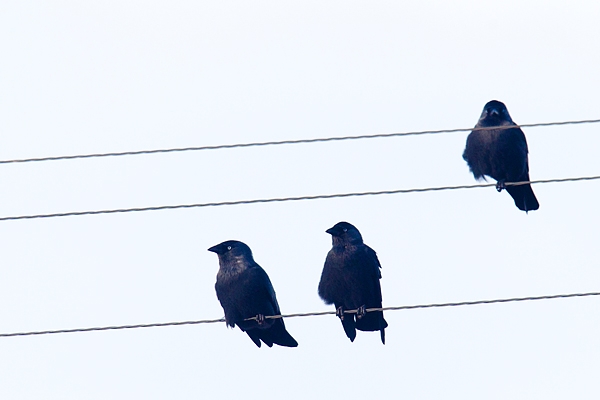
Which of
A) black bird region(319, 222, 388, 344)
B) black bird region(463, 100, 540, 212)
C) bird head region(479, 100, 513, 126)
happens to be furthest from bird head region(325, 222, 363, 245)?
bird head region(479, 100, 513, 126)

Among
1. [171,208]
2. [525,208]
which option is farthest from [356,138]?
[525,208]

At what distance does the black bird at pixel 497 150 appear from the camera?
11.7 meters

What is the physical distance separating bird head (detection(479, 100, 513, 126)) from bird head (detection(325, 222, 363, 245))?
5.41ft

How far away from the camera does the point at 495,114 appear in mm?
11891

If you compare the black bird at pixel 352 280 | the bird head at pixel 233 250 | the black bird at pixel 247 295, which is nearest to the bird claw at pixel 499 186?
the black bird at pixel 352 280

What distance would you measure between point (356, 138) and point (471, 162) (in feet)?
11.6

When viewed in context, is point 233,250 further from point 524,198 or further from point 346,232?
point 524,198

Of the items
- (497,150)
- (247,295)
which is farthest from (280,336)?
(497,150)

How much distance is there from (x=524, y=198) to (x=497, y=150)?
Result: 0.81 m

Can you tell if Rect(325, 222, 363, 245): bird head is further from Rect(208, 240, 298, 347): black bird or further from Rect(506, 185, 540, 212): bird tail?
Rect(506, 185, 540, 212): bird tail

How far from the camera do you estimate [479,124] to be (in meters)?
12.0

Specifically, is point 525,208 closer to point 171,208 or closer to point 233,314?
point 233,314

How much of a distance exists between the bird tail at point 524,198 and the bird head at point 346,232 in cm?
165

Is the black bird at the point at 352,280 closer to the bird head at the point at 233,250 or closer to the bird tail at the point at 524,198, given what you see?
the bird head at the point at 233,250
